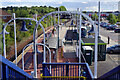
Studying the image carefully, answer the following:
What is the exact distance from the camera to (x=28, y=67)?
441 inches

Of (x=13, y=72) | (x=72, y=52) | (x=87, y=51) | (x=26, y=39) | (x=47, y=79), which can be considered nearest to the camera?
(x=13, y=72)

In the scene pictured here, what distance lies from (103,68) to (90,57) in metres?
1.24

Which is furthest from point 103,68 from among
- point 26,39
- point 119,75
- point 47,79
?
point 26,39

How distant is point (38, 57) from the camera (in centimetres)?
1273

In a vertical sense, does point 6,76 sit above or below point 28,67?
above

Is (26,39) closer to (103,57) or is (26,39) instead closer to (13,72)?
(103,57)

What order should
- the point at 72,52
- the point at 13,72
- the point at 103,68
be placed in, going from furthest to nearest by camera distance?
the point at 72,52
the point at 103,68
the point at 13,72

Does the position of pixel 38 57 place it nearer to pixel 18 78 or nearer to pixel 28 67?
pixel 28 67

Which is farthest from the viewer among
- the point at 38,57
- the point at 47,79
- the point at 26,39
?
the point at 26,39

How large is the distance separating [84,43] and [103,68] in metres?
2.65

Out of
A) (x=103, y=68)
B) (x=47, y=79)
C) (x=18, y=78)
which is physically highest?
(x=18, y=78)

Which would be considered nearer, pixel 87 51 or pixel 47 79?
pixel 47 79

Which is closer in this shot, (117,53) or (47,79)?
(47,79)

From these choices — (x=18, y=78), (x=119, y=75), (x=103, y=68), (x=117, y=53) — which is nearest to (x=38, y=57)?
(x=103, y=68)
